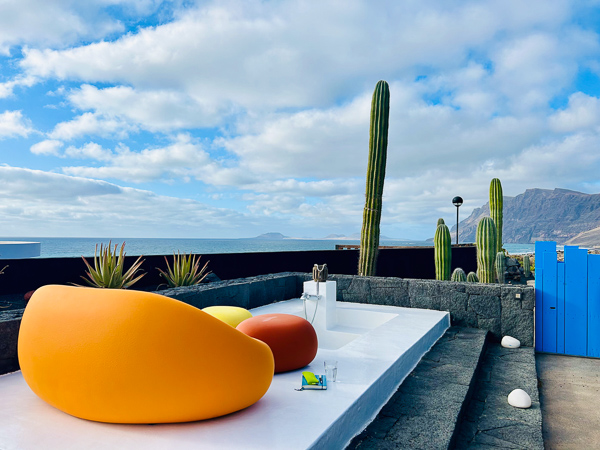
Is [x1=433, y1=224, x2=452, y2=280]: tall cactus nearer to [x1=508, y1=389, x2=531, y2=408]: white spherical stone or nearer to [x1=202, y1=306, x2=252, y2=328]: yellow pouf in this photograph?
[x1=508, y1=389, x2=531, y2=408]: white spherical stone

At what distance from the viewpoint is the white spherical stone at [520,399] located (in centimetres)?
241

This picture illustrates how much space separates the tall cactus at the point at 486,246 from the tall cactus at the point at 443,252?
527 millimetres

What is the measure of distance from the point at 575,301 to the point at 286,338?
315 cm

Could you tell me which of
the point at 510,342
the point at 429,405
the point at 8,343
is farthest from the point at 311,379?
the point at 510,342

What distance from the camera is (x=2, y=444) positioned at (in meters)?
1.38

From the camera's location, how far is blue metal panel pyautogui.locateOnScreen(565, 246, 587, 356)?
12.4 ft

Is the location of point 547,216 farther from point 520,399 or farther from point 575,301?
point 520,399

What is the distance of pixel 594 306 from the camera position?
3.74 metres

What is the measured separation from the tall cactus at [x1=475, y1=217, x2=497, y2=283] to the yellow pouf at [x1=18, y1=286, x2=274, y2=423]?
5489 millimetres

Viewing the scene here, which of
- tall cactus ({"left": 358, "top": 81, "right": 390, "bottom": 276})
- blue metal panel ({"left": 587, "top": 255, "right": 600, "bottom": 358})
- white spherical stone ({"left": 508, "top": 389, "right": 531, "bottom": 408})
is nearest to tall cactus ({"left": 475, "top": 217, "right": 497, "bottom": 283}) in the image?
tall cactus ({"left": 358, "top": 81, "right": 390, "bottom": 276})

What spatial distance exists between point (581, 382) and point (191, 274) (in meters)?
4.25

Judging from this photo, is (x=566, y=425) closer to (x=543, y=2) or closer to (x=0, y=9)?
(x=543, y=2)

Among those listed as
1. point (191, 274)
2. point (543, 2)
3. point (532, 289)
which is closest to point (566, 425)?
point (532, 289)

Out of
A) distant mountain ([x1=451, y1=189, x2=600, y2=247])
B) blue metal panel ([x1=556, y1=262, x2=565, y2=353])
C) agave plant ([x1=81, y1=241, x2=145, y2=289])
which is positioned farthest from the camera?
distant mountain ([x1=451, y1=189, x2=600, y2=247])
